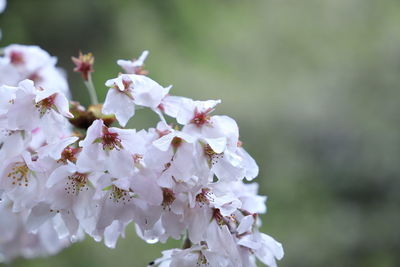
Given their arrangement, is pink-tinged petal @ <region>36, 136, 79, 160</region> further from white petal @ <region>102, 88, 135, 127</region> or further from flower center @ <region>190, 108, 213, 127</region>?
flower center @ <region>190, 108, 213, 127</region>

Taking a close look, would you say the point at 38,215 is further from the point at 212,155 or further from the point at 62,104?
the point at 212,155

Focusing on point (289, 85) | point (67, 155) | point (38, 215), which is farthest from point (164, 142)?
point (289, 85)

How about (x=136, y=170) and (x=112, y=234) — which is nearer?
(x=136, y=170)

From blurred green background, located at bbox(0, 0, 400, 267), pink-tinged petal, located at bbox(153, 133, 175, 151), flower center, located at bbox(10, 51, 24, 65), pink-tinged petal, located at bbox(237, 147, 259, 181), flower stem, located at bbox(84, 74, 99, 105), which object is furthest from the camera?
blurred green background, located at bbox(0, 0, 400, 267)

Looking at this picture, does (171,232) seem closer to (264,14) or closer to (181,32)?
(181,32)

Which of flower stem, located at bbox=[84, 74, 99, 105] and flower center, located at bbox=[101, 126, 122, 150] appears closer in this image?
flower center, located at bbox=[101, 126, 122, 150]

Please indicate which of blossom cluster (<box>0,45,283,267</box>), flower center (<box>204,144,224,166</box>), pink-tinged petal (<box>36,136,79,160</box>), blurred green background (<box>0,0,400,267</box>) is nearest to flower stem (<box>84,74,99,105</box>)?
blossom cluster (<box>0,45,283,267</box>)

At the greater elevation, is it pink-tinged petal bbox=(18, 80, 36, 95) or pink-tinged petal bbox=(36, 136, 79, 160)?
pink-tinged petal bbox=(18, 80, 36, 95)
